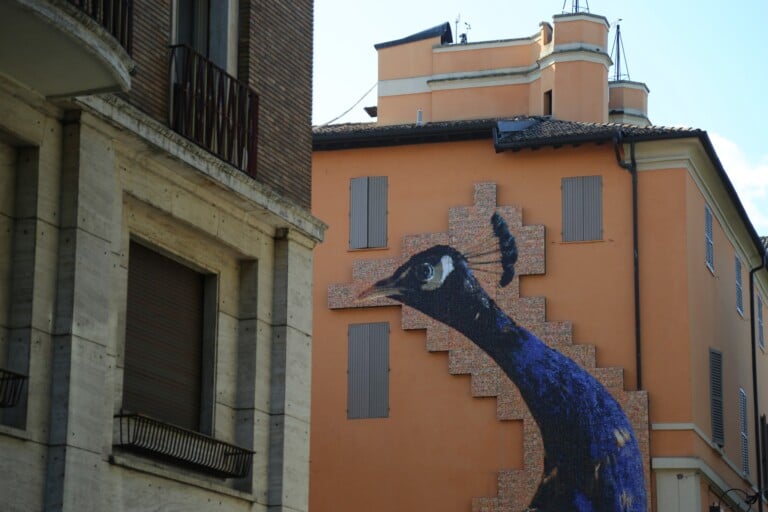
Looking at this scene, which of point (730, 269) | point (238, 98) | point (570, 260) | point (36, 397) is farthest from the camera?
point (730, 269)

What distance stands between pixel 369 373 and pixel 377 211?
3.35m

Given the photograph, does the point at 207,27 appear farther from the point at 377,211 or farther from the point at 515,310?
the point at 377,211

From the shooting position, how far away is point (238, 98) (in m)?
17.8

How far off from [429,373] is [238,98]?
16.9 m

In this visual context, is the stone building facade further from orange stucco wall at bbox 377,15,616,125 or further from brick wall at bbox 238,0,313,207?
orange stucco wall at bbox 377,15,616,125

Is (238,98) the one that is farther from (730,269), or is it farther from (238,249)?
(730,269)

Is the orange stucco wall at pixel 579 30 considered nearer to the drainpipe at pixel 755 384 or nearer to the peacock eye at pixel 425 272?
the drainpipe at pixel 755 384

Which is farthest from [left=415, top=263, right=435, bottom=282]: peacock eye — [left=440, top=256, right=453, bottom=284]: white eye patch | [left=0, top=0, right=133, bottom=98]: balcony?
[left=0, top=0, right=133, bottom=98]: balcony

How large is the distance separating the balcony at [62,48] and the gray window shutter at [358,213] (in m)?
20.4

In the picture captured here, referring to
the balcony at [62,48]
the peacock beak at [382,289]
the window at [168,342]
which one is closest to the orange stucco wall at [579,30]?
the peacock beak at [382,289]

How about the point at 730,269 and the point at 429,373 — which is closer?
the point at 429,373

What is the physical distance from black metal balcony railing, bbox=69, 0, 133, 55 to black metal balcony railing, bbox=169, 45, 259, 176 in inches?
42.1

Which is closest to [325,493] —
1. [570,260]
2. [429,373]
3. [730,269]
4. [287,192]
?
[429,373]

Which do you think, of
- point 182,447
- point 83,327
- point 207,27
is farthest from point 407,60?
point 83,327
